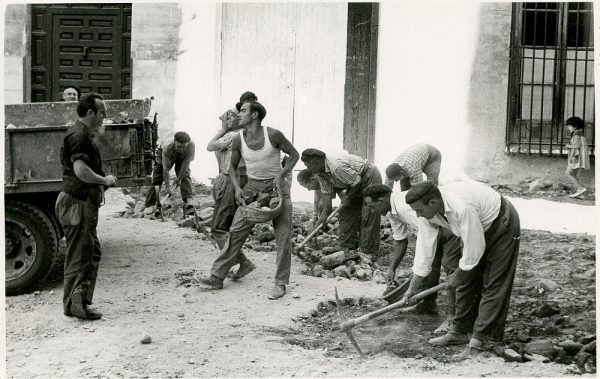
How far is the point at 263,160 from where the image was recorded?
6.80 meters

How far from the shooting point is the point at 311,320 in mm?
6324

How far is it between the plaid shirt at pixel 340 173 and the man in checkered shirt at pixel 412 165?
318mm

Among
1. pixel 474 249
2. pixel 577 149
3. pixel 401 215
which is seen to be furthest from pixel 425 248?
pixel 577 149

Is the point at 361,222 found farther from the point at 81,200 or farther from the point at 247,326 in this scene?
the point at 81,200

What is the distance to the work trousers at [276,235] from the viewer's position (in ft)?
22.4

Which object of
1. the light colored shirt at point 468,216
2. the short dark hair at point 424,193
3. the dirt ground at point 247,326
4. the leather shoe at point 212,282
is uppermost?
the short dark hair at point 424,193

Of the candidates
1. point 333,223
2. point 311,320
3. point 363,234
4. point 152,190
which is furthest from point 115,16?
point 311,320

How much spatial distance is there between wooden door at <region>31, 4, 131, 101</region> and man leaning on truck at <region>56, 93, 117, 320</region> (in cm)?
636

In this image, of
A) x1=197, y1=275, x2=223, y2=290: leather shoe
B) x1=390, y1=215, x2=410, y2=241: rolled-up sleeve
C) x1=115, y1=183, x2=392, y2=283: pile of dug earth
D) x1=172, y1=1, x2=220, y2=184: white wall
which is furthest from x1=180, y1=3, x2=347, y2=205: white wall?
x1=390, y1=215, x2=410, y2=241: rolled-up sleeve

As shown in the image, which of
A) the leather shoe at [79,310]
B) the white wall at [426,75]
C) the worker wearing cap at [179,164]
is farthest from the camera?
the white wall at [426,75]

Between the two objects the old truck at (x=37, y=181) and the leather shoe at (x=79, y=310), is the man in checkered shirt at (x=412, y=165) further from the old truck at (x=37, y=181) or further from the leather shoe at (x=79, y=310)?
the leather shoe at (x=79, y=310)

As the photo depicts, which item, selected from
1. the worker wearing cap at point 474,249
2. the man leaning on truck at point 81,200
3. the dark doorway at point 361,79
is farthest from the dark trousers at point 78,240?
the dark doorway at point 361,79

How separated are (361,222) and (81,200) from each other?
3329mm

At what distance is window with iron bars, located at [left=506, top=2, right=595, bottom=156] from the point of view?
36.0ft
